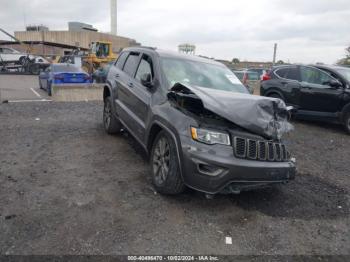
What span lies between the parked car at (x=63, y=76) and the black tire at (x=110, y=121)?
8.18 metres

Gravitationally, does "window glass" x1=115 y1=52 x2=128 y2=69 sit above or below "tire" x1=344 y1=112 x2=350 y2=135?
above

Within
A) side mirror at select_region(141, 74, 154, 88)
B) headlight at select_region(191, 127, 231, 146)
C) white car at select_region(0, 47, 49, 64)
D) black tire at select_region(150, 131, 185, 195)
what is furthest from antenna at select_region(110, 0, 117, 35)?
headlight at select_region(191, 127, 231, 146)

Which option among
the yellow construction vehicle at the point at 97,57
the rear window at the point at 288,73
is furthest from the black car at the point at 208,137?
the yellow construction vehicle at the point at 97,57

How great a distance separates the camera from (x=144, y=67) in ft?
18.7

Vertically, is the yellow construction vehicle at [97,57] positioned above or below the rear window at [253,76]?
above

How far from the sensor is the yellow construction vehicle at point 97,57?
2566cm

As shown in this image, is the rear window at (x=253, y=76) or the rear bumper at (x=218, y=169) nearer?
the rear bumper at (x=218, y=169)

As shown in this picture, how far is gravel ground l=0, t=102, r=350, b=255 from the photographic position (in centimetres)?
341

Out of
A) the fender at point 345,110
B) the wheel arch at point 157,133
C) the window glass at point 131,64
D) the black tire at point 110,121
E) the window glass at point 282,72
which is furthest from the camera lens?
the window glass at point 282,72

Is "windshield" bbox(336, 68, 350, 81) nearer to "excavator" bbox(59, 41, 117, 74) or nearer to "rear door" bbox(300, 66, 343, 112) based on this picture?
"rear door" bbox(300, 66, 343, 112)

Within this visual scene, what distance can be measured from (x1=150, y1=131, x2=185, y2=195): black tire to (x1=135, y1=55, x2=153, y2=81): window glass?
54.6 inches

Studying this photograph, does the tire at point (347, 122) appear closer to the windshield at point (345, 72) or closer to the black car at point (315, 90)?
the black car at point (315, 90)

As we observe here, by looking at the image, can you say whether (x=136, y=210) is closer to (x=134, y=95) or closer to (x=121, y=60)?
(x=134, y=95)

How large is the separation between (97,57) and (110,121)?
20.3 meters
